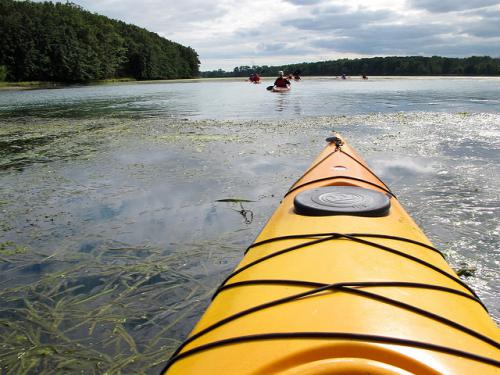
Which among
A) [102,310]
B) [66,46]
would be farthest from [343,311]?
[66,46]

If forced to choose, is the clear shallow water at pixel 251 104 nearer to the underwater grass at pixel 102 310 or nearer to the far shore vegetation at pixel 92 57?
the underwater grass at pixel 102 310

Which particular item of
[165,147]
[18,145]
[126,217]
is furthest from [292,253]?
[18,145]

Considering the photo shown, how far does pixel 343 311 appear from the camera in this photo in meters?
1.76

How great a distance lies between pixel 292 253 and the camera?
2477 mm

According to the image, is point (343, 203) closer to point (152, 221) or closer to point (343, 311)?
point (343, 311)

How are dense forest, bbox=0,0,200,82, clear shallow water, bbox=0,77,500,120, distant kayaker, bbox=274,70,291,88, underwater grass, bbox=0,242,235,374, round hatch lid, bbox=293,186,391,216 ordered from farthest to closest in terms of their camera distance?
dense forest, bbox=0,0,200,82, distant kayaker, bbox=274,70,291,88, clear shallow water, bbox=0,77,500,120, round hatch lid, bbox=293,186,391,216, underwater grass, bbox=0,242,235,374

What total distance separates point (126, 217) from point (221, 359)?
3.90 meters

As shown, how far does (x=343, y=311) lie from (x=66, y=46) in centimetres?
7091

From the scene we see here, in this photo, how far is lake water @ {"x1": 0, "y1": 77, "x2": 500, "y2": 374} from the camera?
10.1 feet

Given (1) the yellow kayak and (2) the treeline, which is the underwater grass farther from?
(2) the treeline

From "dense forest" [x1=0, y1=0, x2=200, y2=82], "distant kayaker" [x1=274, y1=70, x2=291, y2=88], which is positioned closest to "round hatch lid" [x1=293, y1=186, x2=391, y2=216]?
"distant kayaker" [x1=274, y1=70, x2=291, y2=88]

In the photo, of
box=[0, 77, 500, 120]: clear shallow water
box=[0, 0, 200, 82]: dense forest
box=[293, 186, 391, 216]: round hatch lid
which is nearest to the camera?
box=[293, 186, 391, 216]: round hatch lid

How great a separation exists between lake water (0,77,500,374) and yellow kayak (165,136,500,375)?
1.09 m

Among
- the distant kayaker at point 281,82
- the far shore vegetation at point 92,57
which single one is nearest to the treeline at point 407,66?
the far shore vegetation at point 92,57
